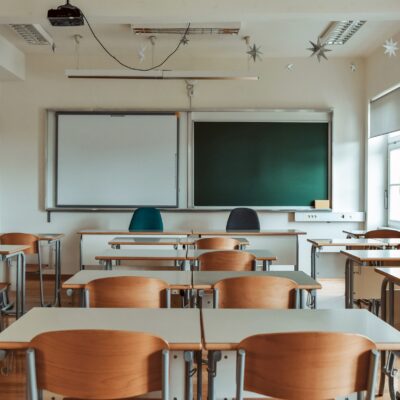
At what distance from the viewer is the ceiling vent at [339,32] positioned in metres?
5.26

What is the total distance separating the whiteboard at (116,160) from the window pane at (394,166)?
315 cm

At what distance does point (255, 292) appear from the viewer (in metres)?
2.20

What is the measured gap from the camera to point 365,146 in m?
6.57

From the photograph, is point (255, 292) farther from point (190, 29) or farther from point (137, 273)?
point (190, 29)

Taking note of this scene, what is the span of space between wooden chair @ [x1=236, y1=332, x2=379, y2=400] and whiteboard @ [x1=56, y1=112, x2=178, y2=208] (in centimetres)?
521

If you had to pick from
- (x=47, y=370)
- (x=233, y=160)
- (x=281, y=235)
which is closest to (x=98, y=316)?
(x=47, y=370)

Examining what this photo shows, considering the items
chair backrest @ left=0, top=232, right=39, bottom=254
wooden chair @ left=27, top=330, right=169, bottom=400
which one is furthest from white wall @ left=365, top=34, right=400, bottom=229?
wooden chair @ left=27, top=330, right=169, bottom=400

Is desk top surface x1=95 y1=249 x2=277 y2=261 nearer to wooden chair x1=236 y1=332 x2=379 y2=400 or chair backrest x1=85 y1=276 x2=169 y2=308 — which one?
chair backrest x1=85 y1=276 x2=169 y2=308

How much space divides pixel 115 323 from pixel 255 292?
752 millimetres

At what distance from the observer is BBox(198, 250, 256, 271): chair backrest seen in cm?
316

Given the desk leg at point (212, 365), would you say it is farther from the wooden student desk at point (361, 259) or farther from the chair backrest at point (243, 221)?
the chair backrest at point (243, 221)

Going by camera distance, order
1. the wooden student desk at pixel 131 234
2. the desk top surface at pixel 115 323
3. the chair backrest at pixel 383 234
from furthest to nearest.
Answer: the wooden student desk at pixel 131 234, the chair backrest at pixel 383 234, the desk top surface at pixel 115 323

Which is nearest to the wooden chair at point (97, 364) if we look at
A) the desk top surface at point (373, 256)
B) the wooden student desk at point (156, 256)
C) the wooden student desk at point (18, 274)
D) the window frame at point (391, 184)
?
the wooden student desk at point (156, 256)

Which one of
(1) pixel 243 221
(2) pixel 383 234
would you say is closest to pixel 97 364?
(2) pixel 383 234
